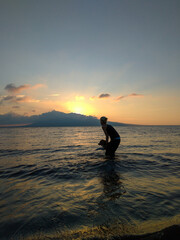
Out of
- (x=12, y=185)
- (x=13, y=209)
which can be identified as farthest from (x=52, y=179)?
(x=13, y=209)

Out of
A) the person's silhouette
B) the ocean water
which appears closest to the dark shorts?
the person's silhouette

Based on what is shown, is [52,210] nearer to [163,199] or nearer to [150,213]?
[150,213]

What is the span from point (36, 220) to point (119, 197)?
2.47m

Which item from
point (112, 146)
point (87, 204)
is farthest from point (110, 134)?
point (87, 204)

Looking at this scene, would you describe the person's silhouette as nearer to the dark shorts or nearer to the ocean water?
the dark shorts

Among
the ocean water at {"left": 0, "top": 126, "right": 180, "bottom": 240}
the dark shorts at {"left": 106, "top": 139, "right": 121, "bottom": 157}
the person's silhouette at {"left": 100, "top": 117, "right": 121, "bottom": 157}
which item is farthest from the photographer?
the dark shorts at {"left": 106, "top": 139, "right": 121, "bottom": 157}

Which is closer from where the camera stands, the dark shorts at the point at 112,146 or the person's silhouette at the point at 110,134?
the person's silhouette at the point at 110,134

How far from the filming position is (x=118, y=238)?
2703 millimetres

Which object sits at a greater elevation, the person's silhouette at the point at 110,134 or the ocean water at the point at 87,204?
the person's silhouette at the point at 110,134

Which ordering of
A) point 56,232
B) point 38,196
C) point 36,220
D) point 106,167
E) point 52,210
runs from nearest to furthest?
point 56,232, point 36,220, point 52,210, point 38,196, point 106,167

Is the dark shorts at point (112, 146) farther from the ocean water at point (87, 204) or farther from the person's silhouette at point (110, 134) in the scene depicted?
the ocean water at point (87, 204)

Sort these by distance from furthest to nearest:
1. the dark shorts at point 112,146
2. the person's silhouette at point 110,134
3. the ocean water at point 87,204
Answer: the dark shorts at point 112,146 → the person's silhouette at point 110,134 → the ocean water at point 87,204

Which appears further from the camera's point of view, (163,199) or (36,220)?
(163,199)

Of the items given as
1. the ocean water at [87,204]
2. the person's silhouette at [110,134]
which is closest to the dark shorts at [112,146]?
the person's silhouette at [110,134]
